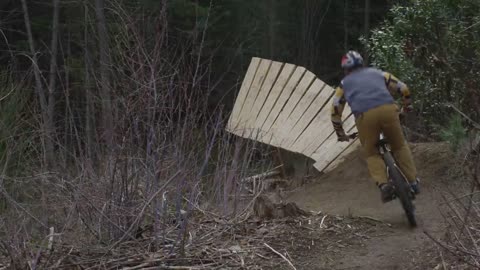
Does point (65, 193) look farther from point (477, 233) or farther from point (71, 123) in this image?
point (477, 233)

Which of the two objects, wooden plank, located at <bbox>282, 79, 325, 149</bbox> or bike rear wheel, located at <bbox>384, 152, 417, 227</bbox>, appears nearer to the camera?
bike rear wheel, located at <bbox>384, 152, 417, 227</bbox>

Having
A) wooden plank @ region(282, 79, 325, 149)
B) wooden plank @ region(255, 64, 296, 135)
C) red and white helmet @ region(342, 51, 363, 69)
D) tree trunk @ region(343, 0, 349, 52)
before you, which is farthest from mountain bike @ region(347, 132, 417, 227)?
tree trunk @ region(343, 0, 349, 52)

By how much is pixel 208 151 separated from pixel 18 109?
19.2ft

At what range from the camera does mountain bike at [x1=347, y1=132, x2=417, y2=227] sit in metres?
6.19

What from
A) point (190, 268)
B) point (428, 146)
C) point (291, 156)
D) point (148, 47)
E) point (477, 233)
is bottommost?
point (291, 156)

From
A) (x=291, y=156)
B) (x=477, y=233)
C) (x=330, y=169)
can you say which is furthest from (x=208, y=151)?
(x=291, y=156)

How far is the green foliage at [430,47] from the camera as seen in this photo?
9461 mm

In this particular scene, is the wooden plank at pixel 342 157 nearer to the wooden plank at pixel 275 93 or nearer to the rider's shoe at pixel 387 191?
the wooden plank at pixel 275 93

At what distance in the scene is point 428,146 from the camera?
30.9ft

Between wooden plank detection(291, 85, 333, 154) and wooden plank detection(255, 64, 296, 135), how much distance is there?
3.24ft

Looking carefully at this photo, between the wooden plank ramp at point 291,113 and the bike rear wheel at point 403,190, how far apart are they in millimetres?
3599

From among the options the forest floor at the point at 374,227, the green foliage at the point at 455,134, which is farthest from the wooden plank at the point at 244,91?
the green foliage at the point at 455,134

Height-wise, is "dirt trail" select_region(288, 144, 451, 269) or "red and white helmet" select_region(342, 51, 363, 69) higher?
"red and white helmet" select_region(342, 51, 363, 69)

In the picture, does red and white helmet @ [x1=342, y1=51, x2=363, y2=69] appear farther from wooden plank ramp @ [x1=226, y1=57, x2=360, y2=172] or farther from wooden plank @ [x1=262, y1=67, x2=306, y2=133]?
wooden plank @ [x1=262, y1=67, x2=306, y2=133]
